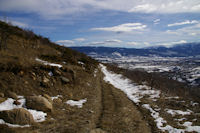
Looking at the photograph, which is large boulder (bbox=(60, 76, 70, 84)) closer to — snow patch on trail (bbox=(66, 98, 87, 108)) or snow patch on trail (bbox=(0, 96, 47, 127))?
snow patch on trail (bbox=(66, 98, 87, 108))

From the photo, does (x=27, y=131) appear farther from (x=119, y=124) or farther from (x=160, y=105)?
(x=160, y=105)

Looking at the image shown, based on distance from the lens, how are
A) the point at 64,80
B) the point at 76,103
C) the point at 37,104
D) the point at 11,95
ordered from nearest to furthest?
the point at 37,104, the point at 11,95, the point at 76,103, the point at 64,80

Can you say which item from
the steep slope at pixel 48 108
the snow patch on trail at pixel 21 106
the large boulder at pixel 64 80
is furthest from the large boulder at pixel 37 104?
the large boulder at pixel 64 80

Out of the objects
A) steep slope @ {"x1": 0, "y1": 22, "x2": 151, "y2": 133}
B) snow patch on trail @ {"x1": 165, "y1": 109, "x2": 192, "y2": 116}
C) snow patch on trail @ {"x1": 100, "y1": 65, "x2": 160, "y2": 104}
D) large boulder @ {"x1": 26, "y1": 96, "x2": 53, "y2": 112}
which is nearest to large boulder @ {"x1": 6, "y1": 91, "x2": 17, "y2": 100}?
steep slope @ {"x1": 0, "y1": 22, "x2": 151, "y2": 133}

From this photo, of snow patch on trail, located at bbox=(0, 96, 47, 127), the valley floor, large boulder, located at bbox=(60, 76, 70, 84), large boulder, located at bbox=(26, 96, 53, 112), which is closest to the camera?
the valley floor

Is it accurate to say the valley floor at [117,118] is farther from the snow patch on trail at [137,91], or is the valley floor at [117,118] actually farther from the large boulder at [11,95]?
the large boulder at [11,95]

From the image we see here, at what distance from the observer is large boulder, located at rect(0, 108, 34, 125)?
7.69m

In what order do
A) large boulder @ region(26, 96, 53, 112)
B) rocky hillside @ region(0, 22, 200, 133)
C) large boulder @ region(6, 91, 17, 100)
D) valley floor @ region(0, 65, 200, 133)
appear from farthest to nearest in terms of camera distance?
large boulder @ region(6, 91, 17, 100)
large boulder @ region(26, 96, 53, 112)
valley floor @ region(0, 65, 200, 133)
rocky hillside @ region(0, 22, 200, 133)

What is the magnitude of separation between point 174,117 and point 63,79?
38.2 ft

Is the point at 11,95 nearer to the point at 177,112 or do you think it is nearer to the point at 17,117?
the point at 17,117

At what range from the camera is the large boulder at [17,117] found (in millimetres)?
7688

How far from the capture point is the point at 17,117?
7855 mm

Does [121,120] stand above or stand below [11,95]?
below

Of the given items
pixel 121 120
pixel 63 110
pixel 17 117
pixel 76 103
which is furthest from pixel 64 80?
pixel 17 117
